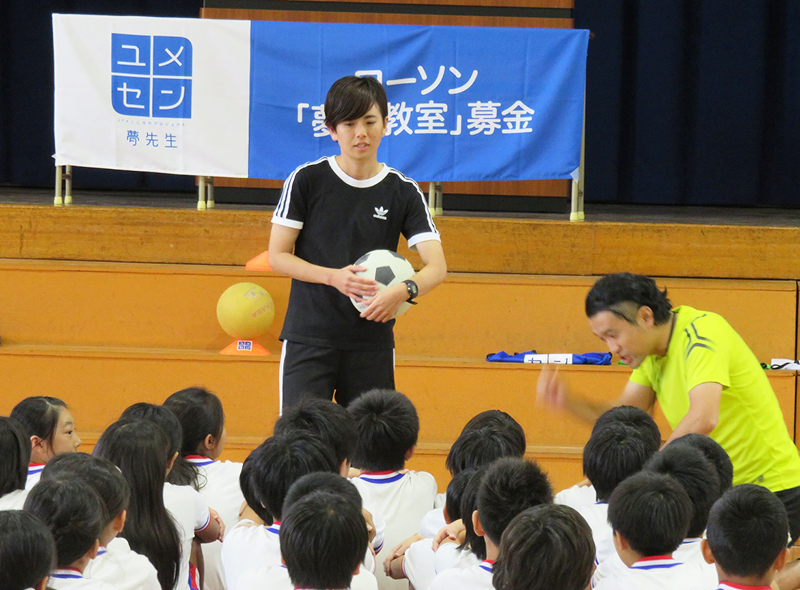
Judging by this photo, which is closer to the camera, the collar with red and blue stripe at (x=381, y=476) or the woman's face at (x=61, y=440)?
the collar with red and blue stripe at (x=381, y=476)

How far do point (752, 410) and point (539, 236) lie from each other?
2064mm

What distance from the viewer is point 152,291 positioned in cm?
485

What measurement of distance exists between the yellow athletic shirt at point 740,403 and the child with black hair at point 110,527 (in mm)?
1594

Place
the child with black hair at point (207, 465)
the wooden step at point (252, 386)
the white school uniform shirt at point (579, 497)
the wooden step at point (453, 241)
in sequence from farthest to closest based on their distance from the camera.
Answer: the wooden step at point (453, 241) → the wooden step at point (252, 386) → the child with black hair at point (207, 465) → the white school uniform shirt at point (579, 497)

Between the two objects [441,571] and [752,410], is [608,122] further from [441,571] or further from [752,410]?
[441,571]

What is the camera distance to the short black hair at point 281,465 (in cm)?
238

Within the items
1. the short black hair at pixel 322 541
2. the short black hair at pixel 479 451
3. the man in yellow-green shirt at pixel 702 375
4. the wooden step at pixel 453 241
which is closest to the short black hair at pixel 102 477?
the short black hair at pixel 322 541

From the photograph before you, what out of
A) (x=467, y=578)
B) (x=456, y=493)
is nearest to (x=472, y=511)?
(x=456, y=493)

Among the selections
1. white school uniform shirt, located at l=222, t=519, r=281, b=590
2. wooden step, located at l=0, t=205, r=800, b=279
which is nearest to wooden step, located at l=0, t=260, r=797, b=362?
wooden step, located at l=0, t=205, r=800, b=279

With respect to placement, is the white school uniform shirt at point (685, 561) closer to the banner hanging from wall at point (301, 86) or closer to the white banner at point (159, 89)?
the banner hanging from wall at point (301, 86)

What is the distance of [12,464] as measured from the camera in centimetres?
249

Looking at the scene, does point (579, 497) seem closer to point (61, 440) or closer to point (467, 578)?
point (467, 578)

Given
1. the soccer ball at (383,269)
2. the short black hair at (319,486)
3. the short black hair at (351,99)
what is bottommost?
the short black hair at (319,486)

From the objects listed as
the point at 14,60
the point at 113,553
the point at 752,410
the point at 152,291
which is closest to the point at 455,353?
the point at 152,291
